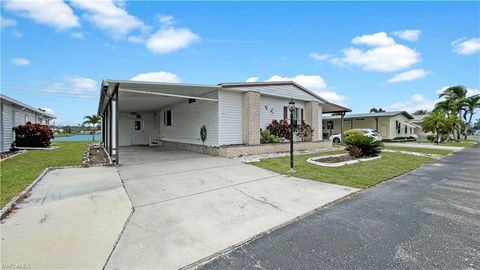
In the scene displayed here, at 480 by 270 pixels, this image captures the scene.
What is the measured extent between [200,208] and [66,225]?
6.73 feet

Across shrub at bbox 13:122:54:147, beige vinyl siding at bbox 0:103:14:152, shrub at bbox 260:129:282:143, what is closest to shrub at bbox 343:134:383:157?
shrub at bbox 260:129:282:143

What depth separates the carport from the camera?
9.07 meters

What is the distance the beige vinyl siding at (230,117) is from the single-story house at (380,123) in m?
18.8

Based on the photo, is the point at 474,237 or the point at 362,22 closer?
the point at 474,237

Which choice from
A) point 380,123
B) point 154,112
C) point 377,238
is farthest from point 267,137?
point 380,123

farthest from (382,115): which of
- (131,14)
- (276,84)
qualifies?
(131,14)

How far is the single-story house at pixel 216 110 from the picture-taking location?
379 inches

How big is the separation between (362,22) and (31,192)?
1508 centimetres

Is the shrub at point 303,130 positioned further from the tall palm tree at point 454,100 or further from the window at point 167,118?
the tall palm tree at point 454,100

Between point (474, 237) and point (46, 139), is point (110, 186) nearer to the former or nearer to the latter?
point (474, 237)

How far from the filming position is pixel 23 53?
44.5 ft

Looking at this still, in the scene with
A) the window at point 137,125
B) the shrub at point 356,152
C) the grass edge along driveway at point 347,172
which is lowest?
the grass edge along driveway at point 347,172

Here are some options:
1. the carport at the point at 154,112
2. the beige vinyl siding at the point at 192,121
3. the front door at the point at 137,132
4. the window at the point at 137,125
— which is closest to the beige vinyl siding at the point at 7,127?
the carport at the point at 154,112

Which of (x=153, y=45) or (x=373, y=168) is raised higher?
(x=153, y=45)
